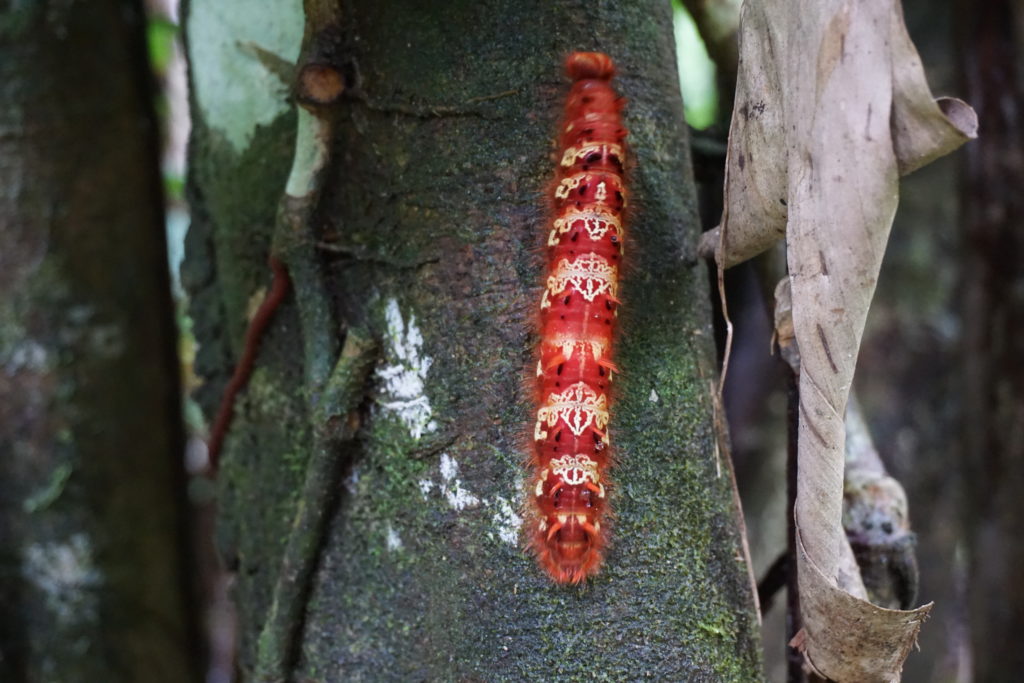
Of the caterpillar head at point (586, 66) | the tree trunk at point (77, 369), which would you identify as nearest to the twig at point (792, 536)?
the caterpillar head at point (586, 66)

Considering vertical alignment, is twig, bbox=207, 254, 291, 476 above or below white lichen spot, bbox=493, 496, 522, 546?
above

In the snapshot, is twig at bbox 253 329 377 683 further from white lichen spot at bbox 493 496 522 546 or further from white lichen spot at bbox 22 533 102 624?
white lichen spot at bbox 22 533 102 624

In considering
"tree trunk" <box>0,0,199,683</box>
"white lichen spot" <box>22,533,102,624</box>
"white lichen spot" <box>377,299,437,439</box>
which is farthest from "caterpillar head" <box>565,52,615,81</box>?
"white lichen spot" <box>22,533,102,624</box>

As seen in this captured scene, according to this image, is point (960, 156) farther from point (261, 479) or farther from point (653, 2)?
point (261, 479)

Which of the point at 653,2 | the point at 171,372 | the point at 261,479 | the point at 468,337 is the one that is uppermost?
the point at 653,2

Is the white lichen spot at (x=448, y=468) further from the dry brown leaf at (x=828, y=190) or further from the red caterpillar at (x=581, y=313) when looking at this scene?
the dry brown leaf at (x=828, y=190)

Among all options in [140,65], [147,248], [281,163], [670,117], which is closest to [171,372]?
[147,248]

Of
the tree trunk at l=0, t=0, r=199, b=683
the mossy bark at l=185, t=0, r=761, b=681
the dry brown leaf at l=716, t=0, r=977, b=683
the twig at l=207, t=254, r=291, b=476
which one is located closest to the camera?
the dry brown leaf at l=716, t=0, r=977, b=683
